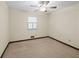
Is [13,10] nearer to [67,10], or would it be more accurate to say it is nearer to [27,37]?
[27,37]

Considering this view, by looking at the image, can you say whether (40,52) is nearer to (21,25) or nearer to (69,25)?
(69,25)

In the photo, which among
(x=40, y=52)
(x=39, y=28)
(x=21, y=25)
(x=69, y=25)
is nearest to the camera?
(x=40, y=52)

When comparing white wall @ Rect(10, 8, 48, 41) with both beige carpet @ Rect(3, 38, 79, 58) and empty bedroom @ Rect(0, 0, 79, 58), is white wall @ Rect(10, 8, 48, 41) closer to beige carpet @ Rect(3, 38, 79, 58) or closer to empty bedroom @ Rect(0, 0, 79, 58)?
empty bedroom @ Rect(0, 0, 79, 58)

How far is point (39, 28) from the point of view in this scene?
593cm

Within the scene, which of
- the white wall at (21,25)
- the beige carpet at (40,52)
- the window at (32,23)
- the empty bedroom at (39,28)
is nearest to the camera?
the beige carpet at (40,52)

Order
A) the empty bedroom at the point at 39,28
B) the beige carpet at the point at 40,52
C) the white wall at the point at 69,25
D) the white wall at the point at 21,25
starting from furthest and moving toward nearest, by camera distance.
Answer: the white wall at the point at 21,25, the white wall at the point at 69,25, the empty bedroom at the point at 39,28, the beige carpet at the point at 40,52

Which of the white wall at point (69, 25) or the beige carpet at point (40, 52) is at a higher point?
the white wall at point (69, 25)

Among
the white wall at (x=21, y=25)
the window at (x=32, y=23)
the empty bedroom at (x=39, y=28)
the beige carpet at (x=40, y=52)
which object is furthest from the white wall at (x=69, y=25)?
the window at (x=32, y=23)

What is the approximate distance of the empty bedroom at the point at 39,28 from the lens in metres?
3.28

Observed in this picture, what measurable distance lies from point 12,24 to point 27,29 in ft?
3.74

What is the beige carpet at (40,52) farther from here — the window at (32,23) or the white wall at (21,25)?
the window at (32,23)

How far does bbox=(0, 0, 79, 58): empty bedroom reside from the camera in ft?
10.7

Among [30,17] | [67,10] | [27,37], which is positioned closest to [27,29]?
[27,37]

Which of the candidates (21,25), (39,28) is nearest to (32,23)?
(39,28)
